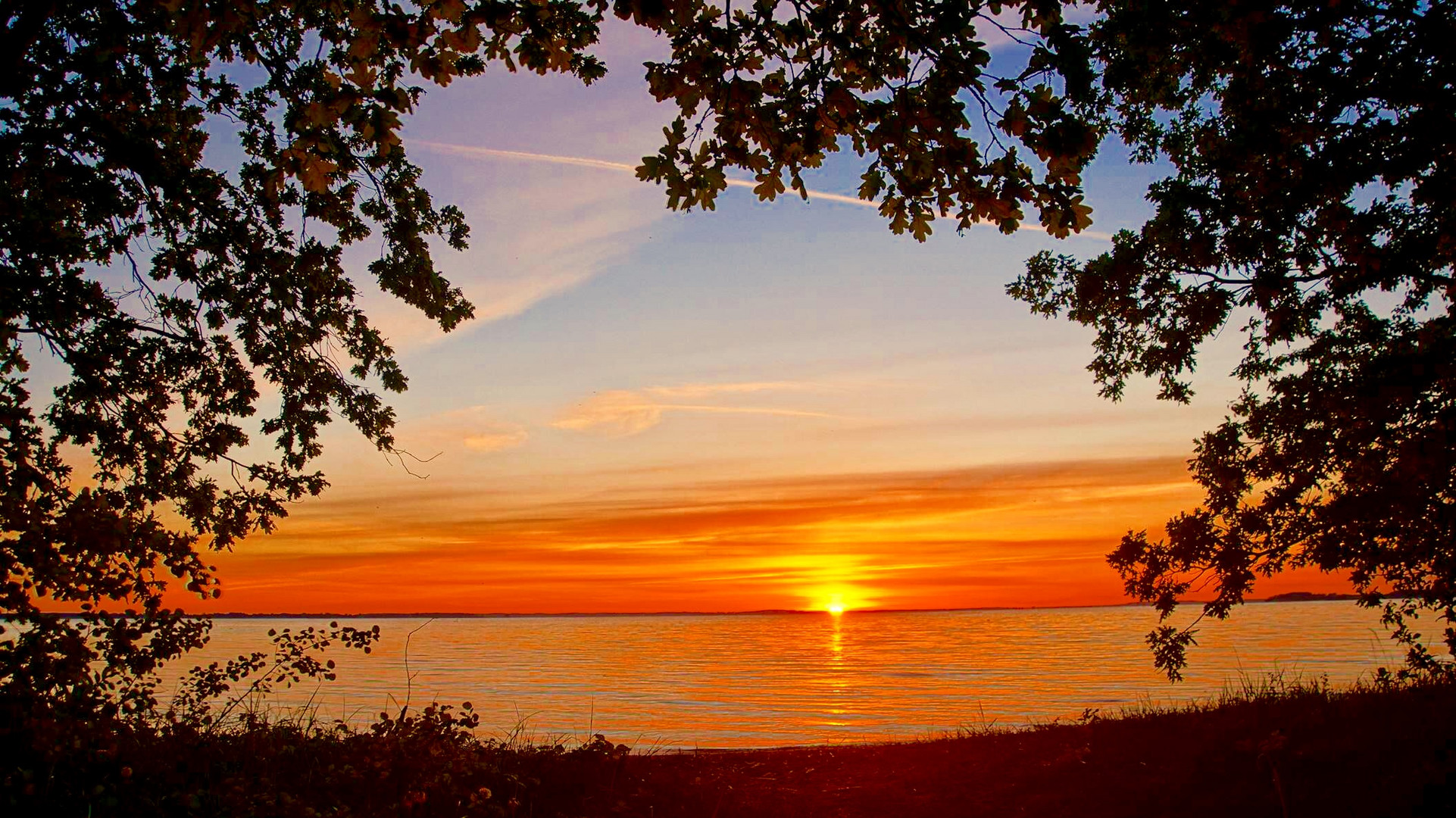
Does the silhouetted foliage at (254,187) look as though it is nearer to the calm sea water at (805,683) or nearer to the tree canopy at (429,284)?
the tree canopy at (429,284)

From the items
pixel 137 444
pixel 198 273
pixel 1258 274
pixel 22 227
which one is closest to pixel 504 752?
pixel 137 444

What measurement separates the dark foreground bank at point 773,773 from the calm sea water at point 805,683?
439 centimetres

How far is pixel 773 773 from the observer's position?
11.5 meters

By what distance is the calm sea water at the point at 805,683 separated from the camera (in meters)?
21.3

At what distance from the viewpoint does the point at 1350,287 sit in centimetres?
988

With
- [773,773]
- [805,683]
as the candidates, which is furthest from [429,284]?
[805,683]

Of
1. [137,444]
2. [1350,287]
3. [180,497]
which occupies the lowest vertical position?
[180,497]

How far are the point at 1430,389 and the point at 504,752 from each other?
1135 cm

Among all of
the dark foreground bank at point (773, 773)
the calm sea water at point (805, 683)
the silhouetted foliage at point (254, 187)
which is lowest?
the calm sea water at point (805, 683)

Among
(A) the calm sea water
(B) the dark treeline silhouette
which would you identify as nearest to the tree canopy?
(B) the dark treeline silhouette

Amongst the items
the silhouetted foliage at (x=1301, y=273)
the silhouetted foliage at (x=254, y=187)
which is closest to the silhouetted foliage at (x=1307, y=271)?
the silhouetted foliage at (x=1301, y=273)

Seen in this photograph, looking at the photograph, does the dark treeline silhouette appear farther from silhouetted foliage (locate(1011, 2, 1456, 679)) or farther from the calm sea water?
the calm sea water

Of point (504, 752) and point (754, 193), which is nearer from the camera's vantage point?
point (754, 193)

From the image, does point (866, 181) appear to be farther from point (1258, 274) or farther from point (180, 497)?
point (180, 497)
